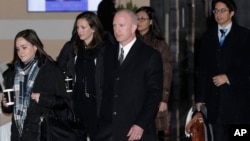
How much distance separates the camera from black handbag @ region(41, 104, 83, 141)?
20.0 feet

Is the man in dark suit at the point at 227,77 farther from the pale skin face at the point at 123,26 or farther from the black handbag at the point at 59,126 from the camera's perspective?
the black handbag at the point at 59,126

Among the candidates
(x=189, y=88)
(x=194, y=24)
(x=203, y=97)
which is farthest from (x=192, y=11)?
(x=203, y=97)

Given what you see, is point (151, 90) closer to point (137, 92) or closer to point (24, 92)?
point (137, 92)

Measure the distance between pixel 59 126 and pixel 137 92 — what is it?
0.71m

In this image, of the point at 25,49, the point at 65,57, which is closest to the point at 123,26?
the point at 25,49

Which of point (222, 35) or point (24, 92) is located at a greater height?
point (222, 35)

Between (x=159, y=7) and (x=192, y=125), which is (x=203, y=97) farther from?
(x=159, y=7)

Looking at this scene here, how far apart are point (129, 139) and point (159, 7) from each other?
19.0 feet

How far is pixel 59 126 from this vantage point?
6.14m

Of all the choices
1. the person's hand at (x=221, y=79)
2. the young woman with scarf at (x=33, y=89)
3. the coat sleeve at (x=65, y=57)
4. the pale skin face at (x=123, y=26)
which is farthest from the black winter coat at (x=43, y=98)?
the person's hand at (x=221, y=79)

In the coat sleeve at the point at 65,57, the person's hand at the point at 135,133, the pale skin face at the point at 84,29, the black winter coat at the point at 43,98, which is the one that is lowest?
the person's hand at the point at 135,133

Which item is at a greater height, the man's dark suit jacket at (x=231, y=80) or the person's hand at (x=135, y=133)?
the man's dark suit jacket at (x=231, y=80)

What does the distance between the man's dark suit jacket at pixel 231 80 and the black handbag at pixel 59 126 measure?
1.56m

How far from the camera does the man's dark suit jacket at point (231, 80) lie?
711 cm
